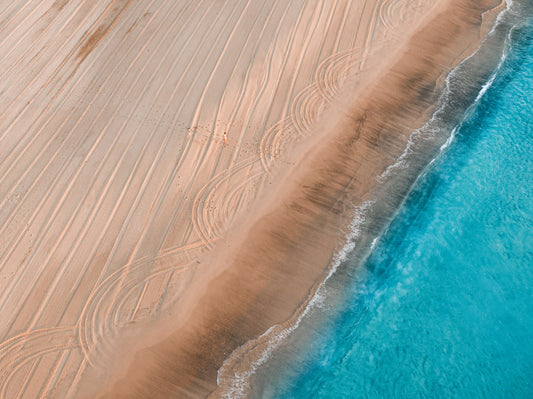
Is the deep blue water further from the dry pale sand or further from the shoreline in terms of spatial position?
the dry pale sand

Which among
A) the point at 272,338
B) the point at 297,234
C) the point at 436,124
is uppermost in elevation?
the point at 436,124

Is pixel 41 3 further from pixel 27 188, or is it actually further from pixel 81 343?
pixel 81 343

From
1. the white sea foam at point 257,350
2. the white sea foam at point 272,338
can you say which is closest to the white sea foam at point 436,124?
the white sea foam at point 272,338

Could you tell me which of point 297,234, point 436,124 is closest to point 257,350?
point 297,234

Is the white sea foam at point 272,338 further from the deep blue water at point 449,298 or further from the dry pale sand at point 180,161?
the deep blue water at point 449,298

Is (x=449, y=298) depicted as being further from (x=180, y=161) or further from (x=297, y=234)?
(x=180, y=161)
